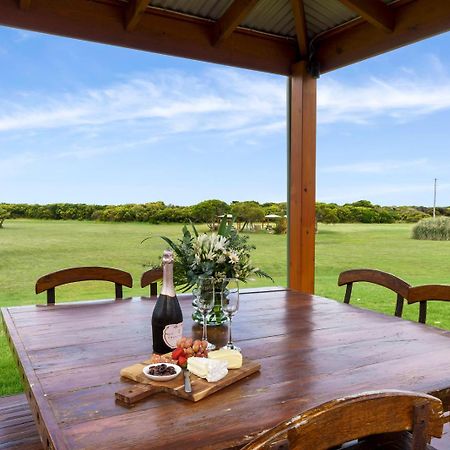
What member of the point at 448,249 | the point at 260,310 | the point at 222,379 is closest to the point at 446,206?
the point at 448,249

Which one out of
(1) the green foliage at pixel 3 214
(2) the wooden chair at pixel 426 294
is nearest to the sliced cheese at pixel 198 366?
(2) the wooden chair at pixel 426 294

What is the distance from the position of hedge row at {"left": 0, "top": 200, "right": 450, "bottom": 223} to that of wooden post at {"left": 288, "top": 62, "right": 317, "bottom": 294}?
11.5 inches

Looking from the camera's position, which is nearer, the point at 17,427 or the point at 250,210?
the point at 17,427

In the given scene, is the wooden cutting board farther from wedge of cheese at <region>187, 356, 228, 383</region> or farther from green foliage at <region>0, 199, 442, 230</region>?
green foliage at <region>0, 199, 442, 230</region>

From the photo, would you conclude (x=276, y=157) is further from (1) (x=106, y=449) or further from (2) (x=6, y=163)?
(1) (x=106, y=449)

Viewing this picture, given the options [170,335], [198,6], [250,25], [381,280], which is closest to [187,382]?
[170,335]

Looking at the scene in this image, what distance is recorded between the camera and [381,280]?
233 centimetres

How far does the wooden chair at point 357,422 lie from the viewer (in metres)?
0.72

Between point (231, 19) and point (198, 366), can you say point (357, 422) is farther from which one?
point (231, 19)

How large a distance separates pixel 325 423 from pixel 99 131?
353 cm

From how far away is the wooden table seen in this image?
970 millimetres

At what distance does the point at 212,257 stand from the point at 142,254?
2.46m

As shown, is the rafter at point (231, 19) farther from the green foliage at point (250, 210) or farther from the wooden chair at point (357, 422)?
the wooden chair at point (357, 422)

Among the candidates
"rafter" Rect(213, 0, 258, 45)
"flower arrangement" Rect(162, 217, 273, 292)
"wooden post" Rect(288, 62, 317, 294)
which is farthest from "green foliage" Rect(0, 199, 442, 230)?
"flower arrangement" Rect(162, 217, 273, 292)
